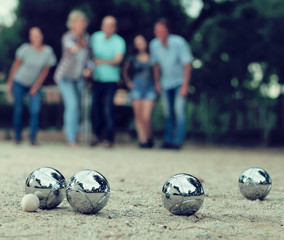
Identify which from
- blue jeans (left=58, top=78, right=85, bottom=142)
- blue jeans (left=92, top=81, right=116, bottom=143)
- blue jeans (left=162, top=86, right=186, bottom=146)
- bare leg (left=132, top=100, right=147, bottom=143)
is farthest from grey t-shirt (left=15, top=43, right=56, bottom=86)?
blue jeans (left=162, top=86, right=186, bottom=146)

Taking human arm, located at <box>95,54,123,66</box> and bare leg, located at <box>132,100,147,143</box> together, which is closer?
human arm, located at <box>95,54,123,66</box>

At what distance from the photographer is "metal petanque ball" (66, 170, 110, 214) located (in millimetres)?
2547

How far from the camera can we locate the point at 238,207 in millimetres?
3053

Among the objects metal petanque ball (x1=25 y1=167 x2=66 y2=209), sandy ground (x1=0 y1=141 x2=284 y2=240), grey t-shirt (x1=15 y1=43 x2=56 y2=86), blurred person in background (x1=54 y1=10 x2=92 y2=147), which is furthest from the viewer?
grey t-shirt (x1=15 y1=43 x2=56 y2=86)

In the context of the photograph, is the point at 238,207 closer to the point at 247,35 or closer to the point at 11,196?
the point at 11,196

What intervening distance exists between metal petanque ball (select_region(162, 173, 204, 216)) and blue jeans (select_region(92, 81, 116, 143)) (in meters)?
5.40

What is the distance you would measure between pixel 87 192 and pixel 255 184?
132 centimetres

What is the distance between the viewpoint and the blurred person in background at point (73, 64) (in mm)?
7797

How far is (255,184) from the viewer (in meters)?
3.26

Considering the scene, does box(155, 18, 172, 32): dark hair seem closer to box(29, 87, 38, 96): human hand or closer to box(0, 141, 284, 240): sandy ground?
box(29, 87, 38, 96): human hand

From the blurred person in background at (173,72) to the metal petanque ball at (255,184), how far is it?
468 centimetres

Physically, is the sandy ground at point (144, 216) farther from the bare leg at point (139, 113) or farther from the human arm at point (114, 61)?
the bare leg at point (139, 113)

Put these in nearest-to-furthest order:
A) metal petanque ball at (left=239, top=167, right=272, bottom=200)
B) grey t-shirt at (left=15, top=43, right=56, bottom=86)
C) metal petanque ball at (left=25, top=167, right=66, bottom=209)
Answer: metal petanque ball at (left=25, top=167, right=66, bottom=209), metal petanque ball at (left=239, top=167, right=272, bottom=200), grey t-shirt at (left=15, top=43, right=56, bottom=86)

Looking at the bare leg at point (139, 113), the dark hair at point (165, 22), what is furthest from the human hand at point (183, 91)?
the dark hair at point (165, 22)
